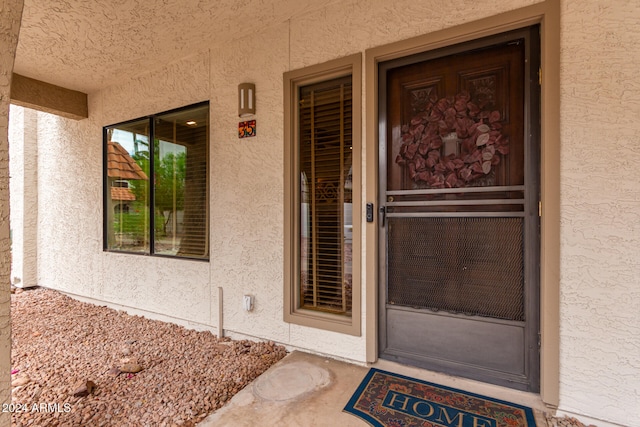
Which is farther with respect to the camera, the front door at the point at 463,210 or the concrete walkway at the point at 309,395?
the front door at the point at 463,210

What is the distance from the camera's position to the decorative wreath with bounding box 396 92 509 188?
2.16 meters

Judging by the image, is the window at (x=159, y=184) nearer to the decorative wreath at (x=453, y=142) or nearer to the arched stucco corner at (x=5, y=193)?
the arched stucco corner at (x=5, y=193)

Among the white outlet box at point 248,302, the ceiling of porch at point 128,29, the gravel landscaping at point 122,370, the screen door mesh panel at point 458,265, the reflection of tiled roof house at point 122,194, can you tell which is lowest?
the gravel landscaping at point 122,370

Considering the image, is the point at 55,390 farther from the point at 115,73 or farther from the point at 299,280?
the point at 115,73

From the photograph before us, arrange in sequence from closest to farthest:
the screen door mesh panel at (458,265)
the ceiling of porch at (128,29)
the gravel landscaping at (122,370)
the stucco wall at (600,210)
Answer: the stucco wall at (600,210) < the gravel landscaping at (122,370) < the screen door mesh panel at (458,265) < the ceiling of porch at (128,29)

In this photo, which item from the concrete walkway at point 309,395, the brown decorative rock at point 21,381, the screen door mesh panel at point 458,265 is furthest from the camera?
the brown decorative rock at point 21,381

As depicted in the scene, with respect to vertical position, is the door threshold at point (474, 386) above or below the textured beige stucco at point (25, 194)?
below

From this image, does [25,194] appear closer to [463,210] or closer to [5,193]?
[5,193]

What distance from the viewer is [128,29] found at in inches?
115

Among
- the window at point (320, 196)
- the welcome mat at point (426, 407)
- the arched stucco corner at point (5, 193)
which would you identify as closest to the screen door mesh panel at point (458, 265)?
the window at point (320, 196)

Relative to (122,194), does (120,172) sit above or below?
above

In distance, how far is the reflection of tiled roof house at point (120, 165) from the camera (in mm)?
4098

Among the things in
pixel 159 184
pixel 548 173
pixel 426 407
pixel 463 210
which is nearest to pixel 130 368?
pixel 159 184

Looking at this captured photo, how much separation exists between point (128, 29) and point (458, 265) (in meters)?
3.80
